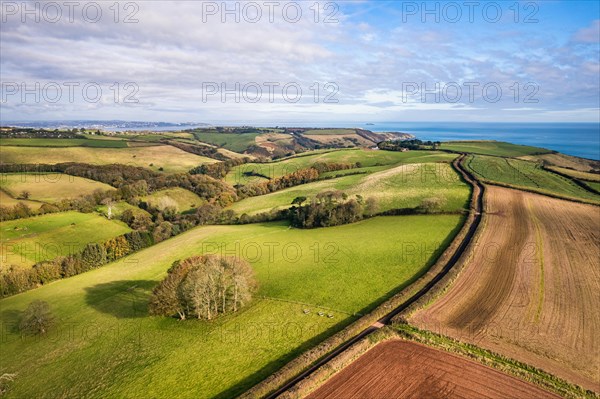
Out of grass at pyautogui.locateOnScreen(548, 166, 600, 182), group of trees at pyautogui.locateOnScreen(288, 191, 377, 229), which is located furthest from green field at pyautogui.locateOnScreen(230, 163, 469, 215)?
grass at pyautogui.locateOnScreen(548, 166, 600, 182)

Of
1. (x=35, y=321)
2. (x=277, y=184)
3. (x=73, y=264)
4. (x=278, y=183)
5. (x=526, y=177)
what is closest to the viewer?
(x=35, y=321)

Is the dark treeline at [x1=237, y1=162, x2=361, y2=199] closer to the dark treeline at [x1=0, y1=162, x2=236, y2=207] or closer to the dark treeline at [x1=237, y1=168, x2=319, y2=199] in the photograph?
the dark treeline at [x1=237, y1=168, x2=319, y2=199]

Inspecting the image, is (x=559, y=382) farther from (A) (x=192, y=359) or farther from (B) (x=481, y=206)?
(B) (x=481, y=206)

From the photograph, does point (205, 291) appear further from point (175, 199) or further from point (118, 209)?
point (175, 199)

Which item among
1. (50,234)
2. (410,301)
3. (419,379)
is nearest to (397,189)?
(410,301)

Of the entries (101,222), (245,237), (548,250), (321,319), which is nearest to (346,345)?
(321,319)

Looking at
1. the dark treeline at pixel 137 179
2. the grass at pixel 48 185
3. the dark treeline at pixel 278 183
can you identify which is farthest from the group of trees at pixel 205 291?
the grass at pixel 48 185
